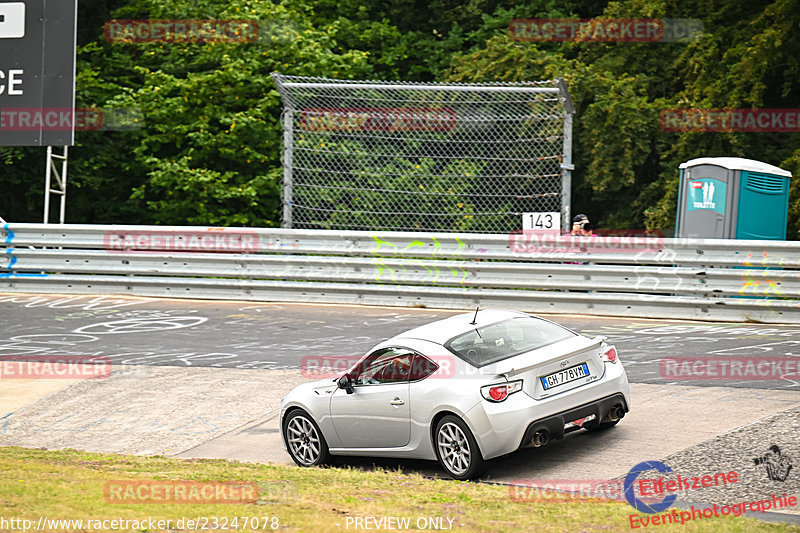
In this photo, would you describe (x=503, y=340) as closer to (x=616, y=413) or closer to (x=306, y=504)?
→ (x=616, y=413)

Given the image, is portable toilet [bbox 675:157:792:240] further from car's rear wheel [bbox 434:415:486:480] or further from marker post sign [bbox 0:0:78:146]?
marker post sign [bbox 0:0:78:146]

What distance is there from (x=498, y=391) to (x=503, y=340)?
0.72 meters

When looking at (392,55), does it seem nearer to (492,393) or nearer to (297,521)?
(492,393)

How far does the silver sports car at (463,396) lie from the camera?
845cm

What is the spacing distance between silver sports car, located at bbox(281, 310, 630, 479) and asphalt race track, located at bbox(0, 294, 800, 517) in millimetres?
304

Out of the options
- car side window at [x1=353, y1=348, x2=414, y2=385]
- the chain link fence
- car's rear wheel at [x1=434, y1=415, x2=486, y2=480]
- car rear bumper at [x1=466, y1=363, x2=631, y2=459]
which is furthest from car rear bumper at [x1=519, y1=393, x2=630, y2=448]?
the chain link fence

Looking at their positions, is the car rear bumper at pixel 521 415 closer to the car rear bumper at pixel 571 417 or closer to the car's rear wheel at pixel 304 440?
the car rear bumper at pixel 571 417

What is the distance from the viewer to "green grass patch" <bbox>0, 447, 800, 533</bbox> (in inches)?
250

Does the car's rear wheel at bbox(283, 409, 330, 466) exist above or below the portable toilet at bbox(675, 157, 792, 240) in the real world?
below

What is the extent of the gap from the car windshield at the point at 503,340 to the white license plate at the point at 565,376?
0.31 m

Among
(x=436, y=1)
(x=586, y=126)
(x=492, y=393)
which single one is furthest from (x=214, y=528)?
(x=436, y=1)

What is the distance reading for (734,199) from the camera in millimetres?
15172

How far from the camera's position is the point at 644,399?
10.5m

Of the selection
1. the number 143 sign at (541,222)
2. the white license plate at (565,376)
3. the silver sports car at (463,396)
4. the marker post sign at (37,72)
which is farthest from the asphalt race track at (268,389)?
the marker post sign at (37,72)
